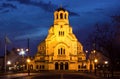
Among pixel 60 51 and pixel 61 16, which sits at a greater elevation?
pixel 61 16

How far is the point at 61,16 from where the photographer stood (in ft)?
458

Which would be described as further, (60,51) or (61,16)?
(61,16)

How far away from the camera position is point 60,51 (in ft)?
437

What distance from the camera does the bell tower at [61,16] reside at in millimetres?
138750

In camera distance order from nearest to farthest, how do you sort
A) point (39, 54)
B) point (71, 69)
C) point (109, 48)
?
point (109, 48) < point (71, 69) < point (39, 54)

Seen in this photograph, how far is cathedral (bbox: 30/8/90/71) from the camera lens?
435 feet

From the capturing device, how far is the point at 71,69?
132m

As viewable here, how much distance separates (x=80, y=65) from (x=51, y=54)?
37.4 feet

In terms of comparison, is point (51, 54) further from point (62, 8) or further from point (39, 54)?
point (62, 8)

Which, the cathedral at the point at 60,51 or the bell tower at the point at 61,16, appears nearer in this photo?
the cathedral at the point at 60,51

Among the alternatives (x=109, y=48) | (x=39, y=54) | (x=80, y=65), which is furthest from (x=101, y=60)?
(x=109, y=48)

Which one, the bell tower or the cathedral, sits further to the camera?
the bell tower

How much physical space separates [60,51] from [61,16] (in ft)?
47.7

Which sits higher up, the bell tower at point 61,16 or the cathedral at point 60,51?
the bell tower at point 61,16
